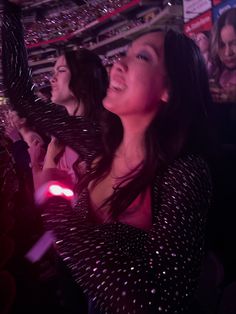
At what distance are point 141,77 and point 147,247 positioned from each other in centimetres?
48

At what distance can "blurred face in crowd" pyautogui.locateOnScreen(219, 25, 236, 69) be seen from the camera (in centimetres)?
91

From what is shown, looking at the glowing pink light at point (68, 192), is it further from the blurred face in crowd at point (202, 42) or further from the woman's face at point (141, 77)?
the blurred face in crowd at point (202, 42)

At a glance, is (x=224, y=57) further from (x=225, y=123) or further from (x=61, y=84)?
(x=61, y=84)

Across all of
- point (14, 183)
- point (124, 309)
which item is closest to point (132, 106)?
point (124, 309)

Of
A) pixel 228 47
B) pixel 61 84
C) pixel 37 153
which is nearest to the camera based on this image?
pixel 228 47

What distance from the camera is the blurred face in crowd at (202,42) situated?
93cm

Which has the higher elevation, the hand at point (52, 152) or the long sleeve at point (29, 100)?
the long sleeve at point (29, 100)

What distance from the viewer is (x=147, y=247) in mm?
976

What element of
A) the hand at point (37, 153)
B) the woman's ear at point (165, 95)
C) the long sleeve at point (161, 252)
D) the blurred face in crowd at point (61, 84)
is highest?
the blurred face in crowd at point (61, 84)

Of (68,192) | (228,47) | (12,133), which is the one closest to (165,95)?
(228,47)

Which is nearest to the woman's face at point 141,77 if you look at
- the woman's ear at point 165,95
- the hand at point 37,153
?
the woman's ear at point 165,95

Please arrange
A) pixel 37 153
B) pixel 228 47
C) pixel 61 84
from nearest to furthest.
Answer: pixel 228 47, pixel 61 84, pixel 37 153

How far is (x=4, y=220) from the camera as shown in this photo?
1.59 meters

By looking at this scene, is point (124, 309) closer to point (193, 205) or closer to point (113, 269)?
point (113, 269)
